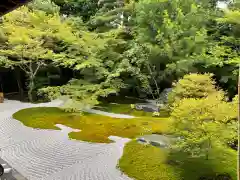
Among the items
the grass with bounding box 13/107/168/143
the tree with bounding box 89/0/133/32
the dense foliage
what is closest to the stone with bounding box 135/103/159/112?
the dense foliage

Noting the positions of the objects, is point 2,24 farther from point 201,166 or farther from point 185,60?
→ point 201,166

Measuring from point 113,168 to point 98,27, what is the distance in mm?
11220

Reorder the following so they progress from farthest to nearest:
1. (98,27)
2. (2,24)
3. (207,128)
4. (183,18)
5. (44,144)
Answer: (98,27) < (2,24) < (183,18) < (44,144) < (207,128)

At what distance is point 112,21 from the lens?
1648 centimetres

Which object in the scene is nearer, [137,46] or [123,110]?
[123,110]

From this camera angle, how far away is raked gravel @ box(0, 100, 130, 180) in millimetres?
6855

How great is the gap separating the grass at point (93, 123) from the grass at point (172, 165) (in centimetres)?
167

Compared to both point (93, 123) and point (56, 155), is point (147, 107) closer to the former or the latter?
point (93, 123)

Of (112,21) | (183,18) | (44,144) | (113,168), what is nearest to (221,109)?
(113,168)

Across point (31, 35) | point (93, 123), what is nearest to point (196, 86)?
point (93, 123)

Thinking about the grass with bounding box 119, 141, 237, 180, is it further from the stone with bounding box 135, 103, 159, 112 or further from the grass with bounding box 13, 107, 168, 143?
the stone with bounding box 135, 103, 159, 112

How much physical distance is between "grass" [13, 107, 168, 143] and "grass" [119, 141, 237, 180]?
1673mm

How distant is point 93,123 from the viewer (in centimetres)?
1120

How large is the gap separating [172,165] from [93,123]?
4.72 m
